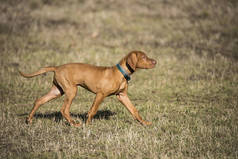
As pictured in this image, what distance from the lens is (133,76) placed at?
38.5 feet

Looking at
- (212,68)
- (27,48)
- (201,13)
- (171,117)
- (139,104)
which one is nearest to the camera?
(171,117)

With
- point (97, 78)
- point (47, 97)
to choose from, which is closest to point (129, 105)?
point (97, 78)

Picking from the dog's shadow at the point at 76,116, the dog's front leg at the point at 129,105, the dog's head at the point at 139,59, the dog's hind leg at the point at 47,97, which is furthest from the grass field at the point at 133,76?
the dog's head at the point at 139,59

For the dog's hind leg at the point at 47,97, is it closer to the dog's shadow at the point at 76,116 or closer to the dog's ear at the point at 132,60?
the dog's shadow at the point at 76,116

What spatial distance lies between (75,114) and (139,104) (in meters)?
1.74

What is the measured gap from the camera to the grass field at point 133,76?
19.5 feet

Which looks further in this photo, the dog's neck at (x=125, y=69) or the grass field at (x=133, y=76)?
the dog's neck at (x=125, y=69)

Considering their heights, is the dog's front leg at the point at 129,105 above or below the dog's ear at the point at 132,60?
below

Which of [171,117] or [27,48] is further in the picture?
[27,48]

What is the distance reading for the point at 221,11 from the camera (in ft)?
73.3

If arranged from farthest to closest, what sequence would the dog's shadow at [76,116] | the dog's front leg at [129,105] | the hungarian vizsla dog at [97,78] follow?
1. the dog's shadow at [76,116]
2. the dog's front leg at [129,105]
3. the hungarian vizsla dog at [97,78]

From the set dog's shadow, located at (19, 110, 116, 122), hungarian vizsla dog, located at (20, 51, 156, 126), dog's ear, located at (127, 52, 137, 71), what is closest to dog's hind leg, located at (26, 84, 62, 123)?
hungarian vizsla dog, located at (20, 51, 156, 126)

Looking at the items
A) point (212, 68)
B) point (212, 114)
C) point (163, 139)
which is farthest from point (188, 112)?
point (212, 68)

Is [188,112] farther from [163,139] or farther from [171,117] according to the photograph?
[163,139]
